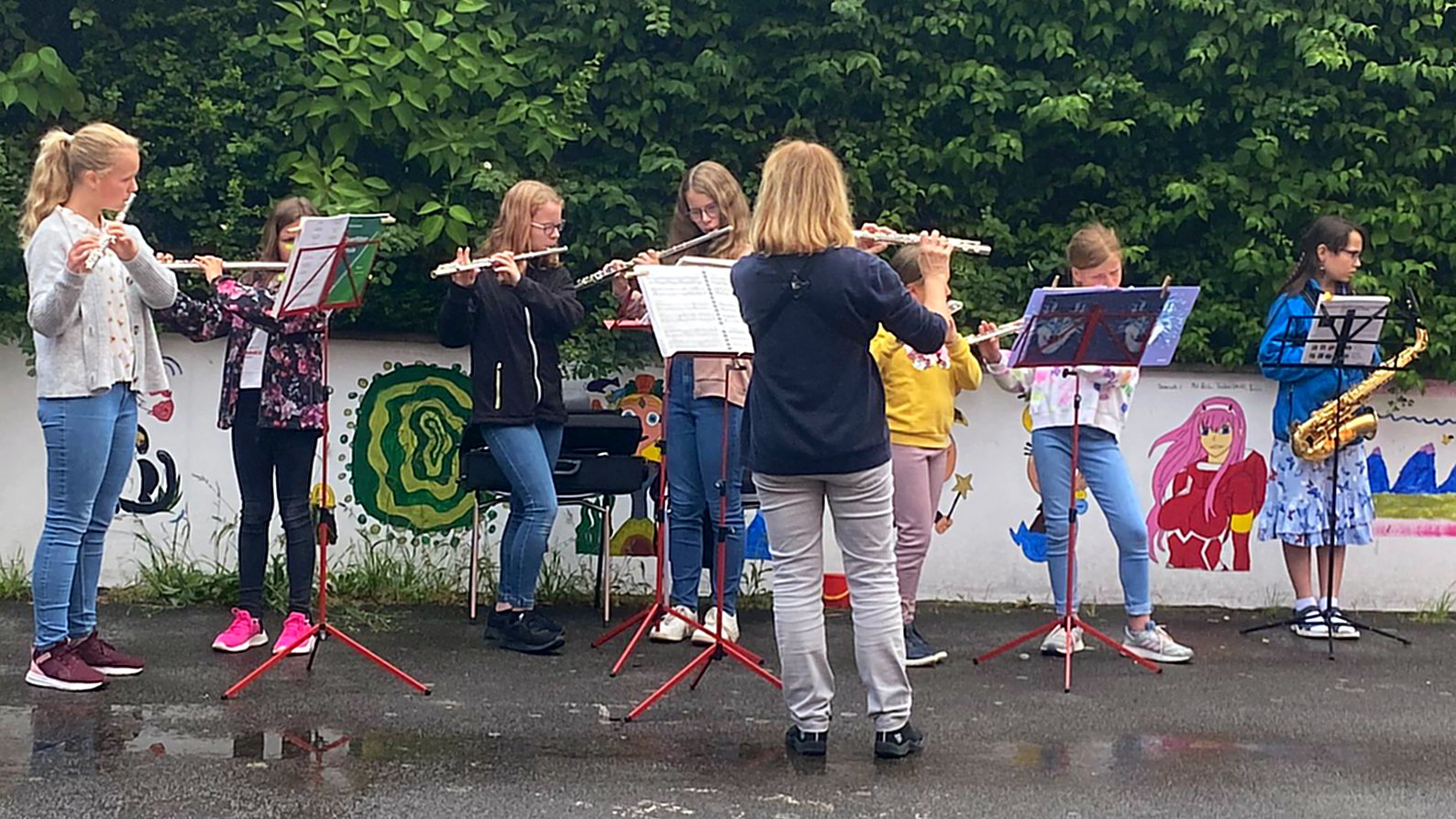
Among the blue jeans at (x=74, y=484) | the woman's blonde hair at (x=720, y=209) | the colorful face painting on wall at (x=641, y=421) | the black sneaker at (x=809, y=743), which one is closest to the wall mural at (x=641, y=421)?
the colorful face painting on wall at (x=641, y=421)

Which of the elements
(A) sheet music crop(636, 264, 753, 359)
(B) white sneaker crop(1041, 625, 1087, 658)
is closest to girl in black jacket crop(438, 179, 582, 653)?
(A) sheet music crop(636, 264, 753, 359)

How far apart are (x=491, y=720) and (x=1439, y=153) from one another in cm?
589

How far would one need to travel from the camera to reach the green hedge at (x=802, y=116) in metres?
8.45

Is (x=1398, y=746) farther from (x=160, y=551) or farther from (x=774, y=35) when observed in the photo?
(x=160, y=551)

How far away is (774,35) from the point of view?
873 centimetres

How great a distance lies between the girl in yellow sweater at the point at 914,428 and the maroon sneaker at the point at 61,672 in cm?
332

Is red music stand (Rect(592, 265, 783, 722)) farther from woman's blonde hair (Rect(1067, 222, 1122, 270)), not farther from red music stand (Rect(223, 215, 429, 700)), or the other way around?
woman's blonde hair (Rect(1067, 222, 1122, 270))

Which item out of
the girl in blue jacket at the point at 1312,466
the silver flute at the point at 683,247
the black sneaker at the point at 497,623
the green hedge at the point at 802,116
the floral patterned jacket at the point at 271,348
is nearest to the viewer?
the floral patterned jacket at the point at 271,348

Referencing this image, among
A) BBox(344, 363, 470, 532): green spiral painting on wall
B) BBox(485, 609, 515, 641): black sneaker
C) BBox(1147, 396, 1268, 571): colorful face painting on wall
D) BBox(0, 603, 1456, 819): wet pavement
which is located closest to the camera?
BBox(0, 603, 1456, 819): wet pavement

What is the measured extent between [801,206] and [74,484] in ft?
9.88

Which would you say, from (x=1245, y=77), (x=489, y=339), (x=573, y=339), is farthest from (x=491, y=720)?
(x=1245, y=77)

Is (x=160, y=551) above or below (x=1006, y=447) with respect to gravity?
below

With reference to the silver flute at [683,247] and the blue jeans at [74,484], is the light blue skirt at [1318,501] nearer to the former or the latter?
the silver flute at [683,247]

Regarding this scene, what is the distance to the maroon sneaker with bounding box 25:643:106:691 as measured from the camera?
20.6 ft
